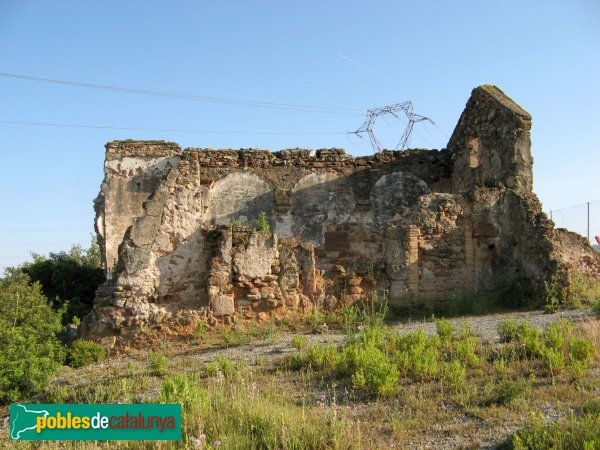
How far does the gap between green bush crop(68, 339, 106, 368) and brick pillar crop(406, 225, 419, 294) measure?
5207 millimetres

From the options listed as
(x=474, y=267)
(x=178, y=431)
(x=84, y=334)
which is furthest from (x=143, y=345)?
(x=474, y=267)

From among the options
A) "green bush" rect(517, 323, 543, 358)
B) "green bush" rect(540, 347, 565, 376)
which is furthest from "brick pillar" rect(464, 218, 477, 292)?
"green bush" rect(540, 347, 565, 376)

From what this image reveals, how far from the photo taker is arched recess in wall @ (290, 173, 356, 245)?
15.7 metres

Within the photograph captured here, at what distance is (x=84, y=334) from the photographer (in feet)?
27.6

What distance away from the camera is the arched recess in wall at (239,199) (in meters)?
15.7

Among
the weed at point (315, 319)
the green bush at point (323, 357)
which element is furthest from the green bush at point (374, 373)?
the weed at point (315, 319)

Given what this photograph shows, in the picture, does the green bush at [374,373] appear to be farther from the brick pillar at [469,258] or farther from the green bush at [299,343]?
the brick pillar at [469,258]

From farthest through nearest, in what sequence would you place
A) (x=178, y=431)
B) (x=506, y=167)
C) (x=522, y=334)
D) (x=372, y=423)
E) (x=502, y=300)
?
(x=506, y=167)
(x=502, y=300)
(x=522, y=334)
(x=372, y=423)
(x=178, y=431)

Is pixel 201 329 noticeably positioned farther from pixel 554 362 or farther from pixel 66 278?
pixel 66 278

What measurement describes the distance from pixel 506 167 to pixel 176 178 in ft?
24.2

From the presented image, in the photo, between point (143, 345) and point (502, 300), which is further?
point (502, 300)

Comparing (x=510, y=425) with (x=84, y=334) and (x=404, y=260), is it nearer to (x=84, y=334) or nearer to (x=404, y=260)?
(x=404, y=260)

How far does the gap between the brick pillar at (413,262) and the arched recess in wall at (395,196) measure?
5837mm

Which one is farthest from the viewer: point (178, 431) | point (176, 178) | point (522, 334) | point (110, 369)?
point (176, 178)
